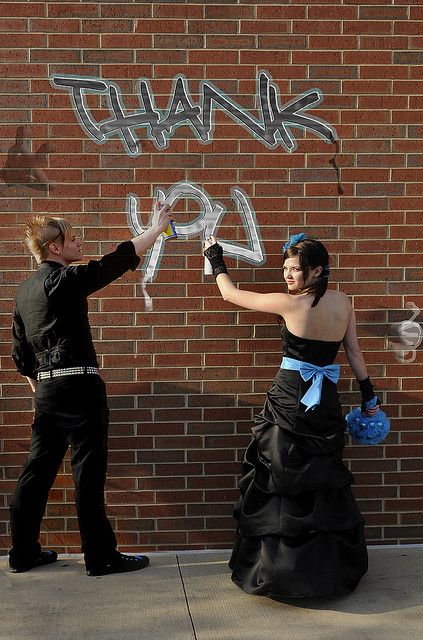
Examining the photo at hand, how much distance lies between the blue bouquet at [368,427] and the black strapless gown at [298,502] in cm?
14

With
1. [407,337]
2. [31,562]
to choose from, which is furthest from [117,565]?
[407,337]

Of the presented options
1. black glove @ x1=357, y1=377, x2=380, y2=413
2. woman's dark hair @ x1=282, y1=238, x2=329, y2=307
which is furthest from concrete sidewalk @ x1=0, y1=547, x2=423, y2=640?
woman's dark hair @ x1=282, y1=238, x2=329, y2=307

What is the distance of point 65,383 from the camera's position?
3.98 m

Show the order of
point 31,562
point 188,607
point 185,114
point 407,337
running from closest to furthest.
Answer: point 188,607 → point 31,562 → point 185,114 → point 407,337

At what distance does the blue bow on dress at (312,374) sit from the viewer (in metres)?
3.84

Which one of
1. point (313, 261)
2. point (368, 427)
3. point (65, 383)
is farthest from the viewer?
point (368, 427)

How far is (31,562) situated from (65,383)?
1030 mm

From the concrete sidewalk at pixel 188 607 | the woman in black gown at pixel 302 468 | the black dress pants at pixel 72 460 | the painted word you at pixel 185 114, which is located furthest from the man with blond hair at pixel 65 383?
the woman in black gown at pixel 302 468

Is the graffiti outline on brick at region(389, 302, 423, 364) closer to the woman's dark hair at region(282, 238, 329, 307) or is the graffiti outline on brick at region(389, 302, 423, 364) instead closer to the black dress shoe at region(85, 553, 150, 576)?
the woman's dark hair at region(282, 238, 329, 307)

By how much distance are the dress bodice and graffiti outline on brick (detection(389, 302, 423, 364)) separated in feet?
2.28

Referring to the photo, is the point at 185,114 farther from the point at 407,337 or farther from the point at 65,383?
the point at 407,337

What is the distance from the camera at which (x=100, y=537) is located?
4.07m

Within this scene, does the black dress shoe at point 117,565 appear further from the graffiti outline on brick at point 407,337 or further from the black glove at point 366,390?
the graffiti outline on brick at point 407,337

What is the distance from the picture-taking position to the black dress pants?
13.1 feet
